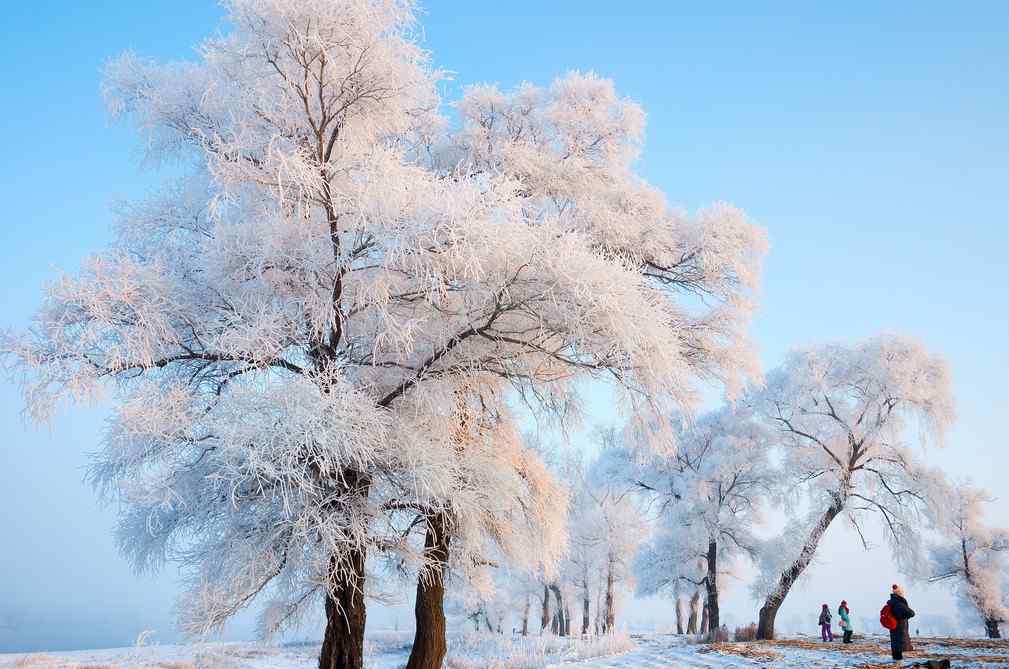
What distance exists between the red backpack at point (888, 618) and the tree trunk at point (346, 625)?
9.55 metres

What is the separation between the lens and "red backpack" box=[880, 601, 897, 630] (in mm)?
13867

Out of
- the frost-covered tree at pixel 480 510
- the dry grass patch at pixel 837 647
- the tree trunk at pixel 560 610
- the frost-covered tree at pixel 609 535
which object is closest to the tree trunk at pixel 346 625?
the frost-covered tree at pixel 480 510

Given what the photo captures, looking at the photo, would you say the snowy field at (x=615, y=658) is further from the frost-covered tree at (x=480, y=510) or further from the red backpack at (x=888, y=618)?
the frost-covered tree at (x=480, y=510)

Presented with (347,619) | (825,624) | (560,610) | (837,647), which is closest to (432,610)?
(347,619)

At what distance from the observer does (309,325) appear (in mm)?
10734

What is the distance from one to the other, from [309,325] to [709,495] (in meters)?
19.3

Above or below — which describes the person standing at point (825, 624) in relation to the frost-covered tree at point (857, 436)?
below

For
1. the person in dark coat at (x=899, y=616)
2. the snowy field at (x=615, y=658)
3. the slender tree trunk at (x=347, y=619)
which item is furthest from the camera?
the person in dark coat at (x=899, y=616)

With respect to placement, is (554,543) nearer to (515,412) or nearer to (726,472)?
(515,412)

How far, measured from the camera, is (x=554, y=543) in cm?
1332

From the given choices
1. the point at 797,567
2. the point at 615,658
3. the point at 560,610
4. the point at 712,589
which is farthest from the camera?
the point at 560,610

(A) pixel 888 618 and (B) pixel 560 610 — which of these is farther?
(B) pixel 560 610

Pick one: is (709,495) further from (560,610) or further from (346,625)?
(560,610)

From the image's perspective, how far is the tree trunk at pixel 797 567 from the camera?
21469mm
